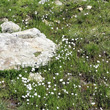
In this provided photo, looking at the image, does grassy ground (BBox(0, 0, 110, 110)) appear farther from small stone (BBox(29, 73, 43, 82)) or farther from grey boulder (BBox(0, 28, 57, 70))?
grey boulder (BBox(0, 28, 57, 70))

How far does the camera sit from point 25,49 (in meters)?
10.3

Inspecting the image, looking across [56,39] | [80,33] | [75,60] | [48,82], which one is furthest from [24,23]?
[48,82]

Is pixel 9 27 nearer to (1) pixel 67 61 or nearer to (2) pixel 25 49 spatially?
(2) pixel 25 49

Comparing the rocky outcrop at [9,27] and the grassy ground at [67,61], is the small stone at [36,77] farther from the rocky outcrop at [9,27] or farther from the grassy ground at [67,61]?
the rocky outcrop at [9,27]

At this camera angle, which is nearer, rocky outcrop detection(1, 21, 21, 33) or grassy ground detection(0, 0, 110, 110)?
grassy ground detection(0, 0, 110, 110)

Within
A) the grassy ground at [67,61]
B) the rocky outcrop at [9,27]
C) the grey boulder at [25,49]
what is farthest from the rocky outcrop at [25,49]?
the rocky outcrop at [9,27]

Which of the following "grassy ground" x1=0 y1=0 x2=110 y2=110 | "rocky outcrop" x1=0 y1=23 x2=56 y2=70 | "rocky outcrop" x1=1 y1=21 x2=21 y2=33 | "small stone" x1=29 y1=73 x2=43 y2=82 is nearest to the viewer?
"grassy ground" x1=0 y1=0 x2=110 y2=110

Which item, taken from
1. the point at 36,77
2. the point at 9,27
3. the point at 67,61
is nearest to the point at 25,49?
the point at 36,77

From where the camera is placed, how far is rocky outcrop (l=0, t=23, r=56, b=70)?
31.7ft

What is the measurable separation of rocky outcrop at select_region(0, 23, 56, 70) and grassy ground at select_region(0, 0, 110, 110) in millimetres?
310

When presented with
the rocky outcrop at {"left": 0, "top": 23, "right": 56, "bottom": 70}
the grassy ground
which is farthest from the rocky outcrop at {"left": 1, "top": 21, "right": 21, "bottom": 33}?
the rocky outcrop at {"left": 0, "top": 23, "right": 56, "bottom": 70}

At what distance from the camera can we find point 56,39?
39.1 ft

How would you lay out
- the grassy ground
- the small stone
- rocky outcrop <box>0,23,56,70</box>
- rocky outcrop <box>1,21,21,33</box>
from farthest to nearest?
rocky outcrop <box>1,21,21,33</box>
rocky outcrop <box>0,23,56,70</box>
the small stone
the grassy ground

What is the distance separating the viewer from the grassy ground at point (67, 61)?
27.2ft
